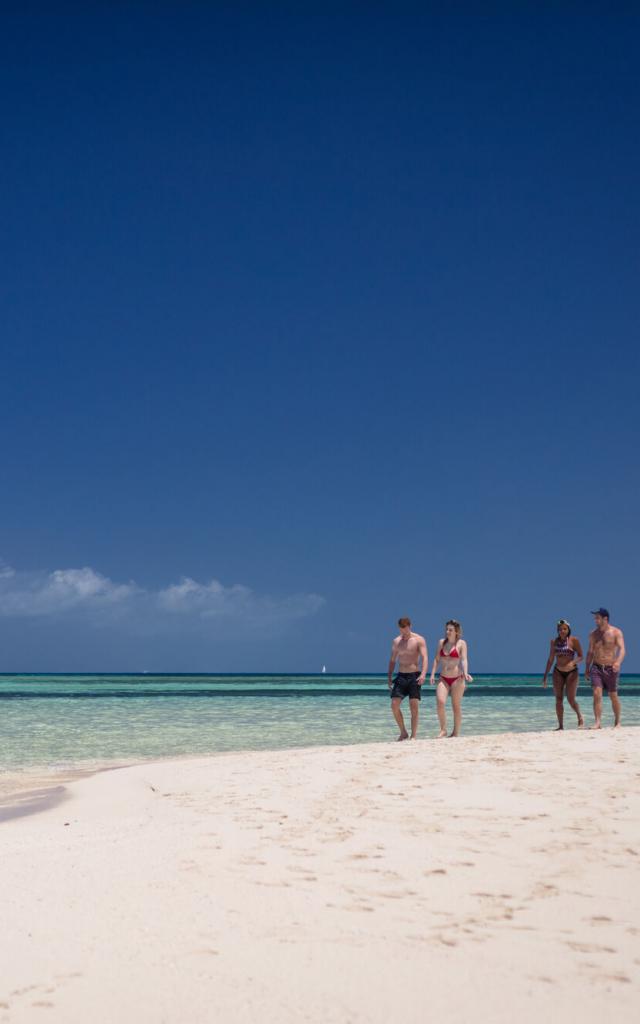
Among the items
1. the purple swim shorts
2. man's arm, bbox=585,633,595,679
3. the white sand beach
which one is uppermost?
man's arm, bbox=585,633,595,679

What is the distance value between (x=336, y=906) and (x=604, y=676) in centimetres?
1080

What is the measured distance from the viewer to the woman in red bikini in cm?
1327

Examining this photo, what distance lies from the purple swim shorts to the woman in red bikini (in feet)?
7.60

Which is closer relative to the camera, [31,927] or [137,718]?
[31,927]

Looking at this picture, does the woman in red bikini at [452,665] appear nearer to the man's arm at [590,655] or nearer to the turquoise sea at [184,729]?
the man's arm at [590,655]

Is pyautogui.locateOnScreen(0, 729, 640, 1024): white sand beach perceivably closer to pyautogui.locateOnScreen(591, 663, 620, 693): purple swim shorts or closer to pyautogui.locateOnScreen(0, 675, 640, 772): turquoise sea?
pyautogui.locateOnScreen(591, 663, 620, 693): purple swim shorts

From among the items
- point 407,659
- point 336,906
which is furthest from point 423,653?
point 336,906

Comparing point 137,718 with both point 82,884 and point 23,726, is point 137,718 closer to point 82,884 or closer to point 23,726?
point 23,726

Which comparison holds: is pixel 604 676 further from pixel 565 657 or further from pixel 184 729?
pixel 184 729

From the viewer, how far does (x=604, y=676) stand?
13938 mm

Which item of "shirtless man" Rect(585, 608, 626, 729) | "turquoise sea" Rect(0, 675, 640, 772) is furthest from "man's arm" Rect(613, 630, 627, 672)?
"turquoise sea" Rect(0, 675, 640, 772)

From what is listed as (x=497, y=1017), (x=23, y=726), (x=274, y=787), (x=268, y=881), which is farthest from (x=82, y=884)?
(x=23, y=726)

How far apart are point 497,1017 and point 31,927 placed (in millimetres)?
2367

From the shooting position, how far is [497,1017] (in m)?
3.12
